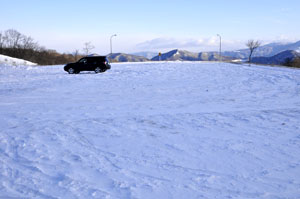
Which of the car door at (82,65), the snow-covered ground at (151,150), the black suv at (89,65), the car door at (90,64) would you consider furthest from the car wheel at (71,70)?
the snow-covered ground at (151,150)

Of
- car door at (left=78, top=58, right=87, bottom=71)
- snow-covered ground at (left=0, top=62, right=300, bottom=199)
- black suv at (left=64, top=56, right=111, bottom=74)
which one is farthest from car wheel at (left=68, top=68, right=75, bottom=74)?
snow-covered ground at (left=0, top=62, right=300, bottom=199)

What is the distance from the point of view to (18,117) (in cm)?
828

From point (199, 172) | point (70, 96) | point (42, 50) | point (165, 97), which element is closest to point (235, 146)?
point (199, 172)

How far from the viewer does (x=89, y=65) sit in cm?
2514

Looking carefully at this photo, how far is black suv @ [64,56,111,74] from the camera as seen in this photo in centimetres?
2474

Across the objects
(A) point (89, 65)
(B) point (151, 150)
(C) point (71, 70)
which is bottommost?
(B) point (151, 150)

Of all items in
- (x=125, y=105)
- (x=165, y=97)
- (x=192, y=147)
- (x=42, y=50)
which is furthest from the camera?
(x=42, y=50)

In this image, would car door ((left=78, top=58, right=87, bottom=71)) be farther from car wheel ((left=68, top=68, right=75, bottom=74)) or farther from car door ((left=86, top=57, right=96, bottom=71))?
car wheel ((left=68, top=68, right=75, bottom=74))

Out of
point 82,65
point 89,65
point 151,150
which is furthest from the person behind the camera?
point 89,65

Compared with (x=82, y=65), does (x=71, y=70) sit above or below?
below

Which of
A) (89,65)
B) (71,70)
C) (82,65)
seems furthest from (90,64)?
(71,70)

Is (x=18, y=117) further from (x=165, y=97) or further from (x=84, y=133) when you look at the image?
(x=165, y=97)

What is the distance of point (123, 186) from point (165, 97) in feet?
26.2

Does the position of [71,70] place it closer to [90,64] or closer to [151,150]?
[90,64]
